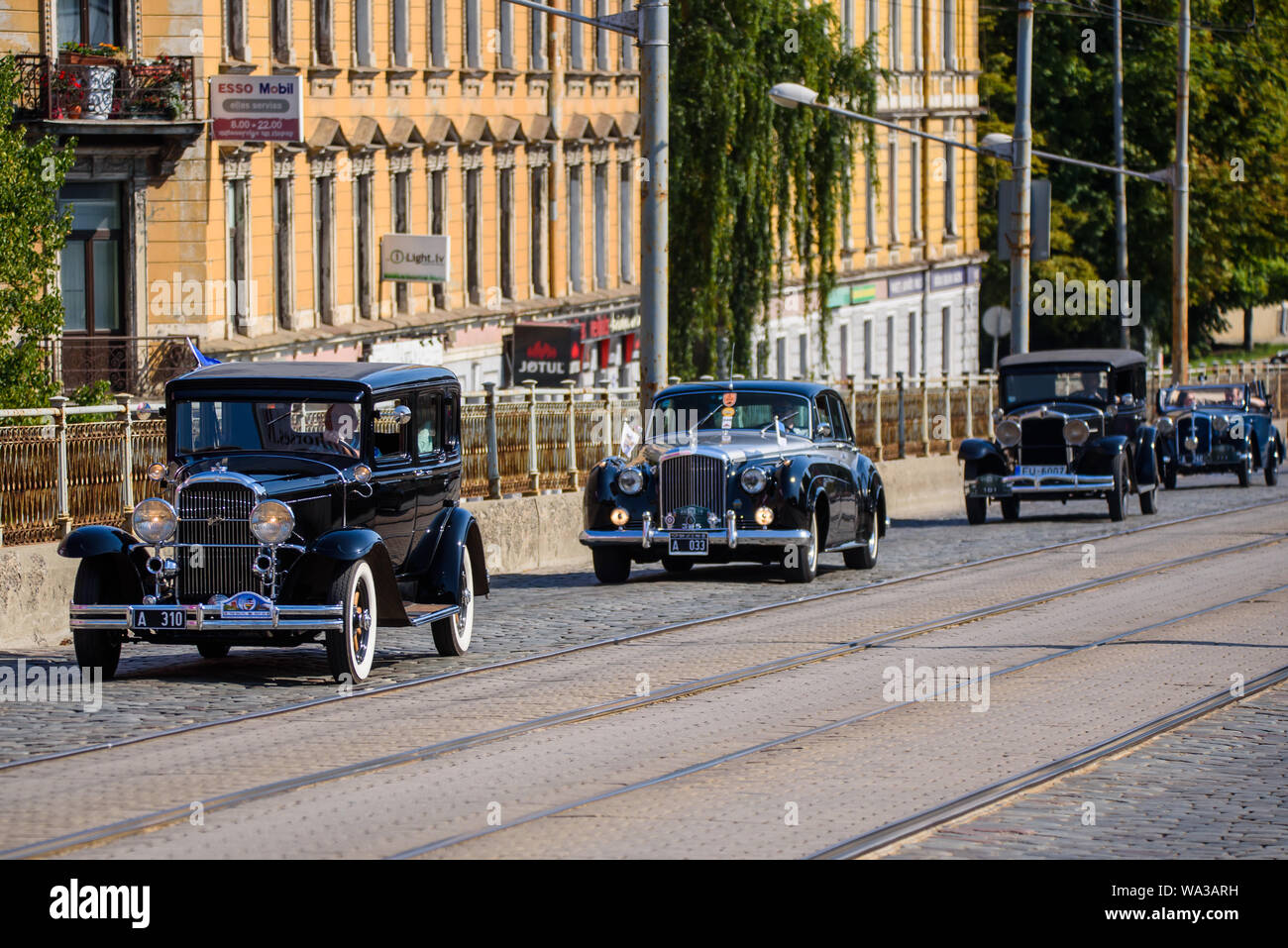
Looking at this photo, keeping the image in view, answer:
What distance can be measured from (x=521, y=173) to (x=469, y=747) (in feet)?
122

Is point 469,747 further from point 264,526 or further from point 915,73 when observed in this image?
point 915,73

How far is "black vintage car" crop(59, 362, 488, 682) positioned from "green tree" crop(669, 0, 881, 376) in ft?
92.2

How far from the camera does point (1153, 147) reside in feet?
253

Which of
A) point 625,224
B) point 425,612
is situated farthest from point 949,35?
point 425,612

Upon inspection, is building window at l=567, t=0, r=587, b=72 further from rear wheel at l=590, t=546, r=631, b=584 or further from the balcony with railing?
rear wheel at l=590, t=546, r=631, b=584

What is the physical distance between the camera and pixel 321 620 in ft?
48.5

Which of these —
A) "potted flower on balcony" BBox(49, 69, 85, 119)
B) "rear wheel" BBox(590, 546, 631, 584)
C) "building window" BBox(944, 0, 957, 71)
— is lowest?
"rear wheel" BBox(590, 546, 631, 584)

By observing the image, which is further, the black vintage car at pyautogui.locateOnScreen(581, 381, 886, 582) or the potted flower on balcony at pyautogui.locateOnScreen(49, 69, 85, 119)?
the potted flower on balcony at pyautogui.locateOnScreen(49, 69, 85, 119)

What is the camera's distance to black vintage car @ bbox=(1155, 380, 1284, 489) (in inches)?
1553

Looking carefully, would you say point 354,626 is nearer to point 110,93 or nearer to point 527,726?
point 527,726

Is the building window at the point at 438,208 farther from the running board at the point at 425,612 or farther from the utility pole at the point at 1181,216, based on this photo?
the running board at the point at 425,612

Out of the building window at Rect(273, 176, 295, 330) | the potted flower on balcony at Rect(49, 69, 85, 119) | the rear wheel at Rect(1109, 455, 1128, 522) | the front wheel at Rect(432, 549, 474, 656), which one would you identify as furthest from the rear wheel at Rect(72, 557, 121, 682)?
the building window at Rect(273, 176, 295, 330)

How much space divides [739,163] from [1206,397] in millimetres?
9698

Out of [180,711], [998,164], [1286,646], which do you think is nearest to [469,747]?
[180,711]
